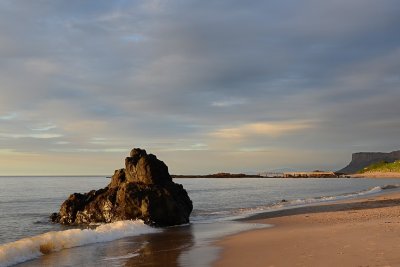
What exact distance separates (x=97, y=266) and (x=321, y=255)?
276 inches

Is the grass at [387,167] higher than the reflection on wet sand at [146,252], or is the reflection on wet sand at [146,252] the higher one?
the grass at [387,167]

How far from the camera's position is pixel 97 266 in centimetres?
1368

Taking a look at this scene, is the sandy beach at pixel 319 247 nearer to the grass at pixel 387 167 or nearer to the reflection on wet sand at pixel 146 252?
the reflection on wet sand at pixel 146 252

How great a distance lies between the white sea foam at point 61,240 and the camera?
15.6 m

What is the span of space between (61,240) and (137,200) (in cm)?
912

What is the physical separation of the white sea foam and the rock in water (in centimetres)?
208

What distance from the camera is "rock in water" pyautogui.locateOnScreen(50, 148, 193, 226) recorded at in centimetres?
2739

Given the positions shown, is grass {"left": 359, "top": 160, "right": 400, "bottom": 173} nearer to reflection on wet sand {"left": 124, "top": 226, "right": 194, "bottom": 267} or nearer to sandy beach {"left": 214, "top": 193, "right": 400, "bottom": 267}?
sandy beach {"left": 214, "top": 193, "right": 400, "bottom": 267}

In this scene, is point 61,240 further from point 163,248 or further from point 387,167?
point 387,167

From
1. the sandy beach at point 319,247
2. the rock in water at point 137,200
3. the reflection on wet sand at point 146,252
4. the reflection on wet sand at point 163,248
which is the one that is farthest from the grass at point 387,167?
the reflection on wet sand at point 146,252

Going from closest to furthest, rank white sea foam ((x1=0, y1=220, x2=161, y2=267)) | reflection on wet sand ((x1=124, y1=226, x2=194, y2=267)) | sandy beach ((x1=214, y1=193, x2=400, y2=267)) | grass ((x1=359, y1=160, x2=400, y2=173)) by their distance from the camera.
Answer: sandy beach ((x1=214, y1=193, x2=400, y2=267)), reflection on wet sand ((x1=124, y1=226, x2=194, y2=267)), white sea foam ((x1=0, y1=220, x2=161, y2=267)), grass ((x1=359, y1=160, x2=400, y2=173))

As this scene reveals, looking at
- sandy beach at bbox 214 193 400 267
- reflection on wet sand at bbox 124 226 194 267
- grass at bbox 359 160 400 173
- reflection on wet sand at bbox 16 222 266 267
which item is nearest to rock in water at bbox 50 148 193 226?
reflection on wet sand at bbox 124 226 194 267

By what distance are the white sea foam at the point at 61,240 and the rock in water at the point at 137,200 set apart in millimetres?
2075

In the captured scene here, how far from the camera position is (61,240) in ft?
61.3
